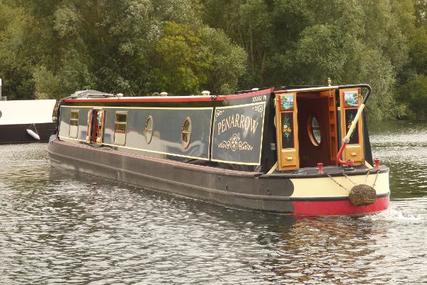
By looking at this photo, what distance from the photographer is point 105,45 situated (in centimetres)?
4347

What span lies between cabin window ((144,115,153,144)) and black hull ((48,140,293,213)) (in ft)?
1.71

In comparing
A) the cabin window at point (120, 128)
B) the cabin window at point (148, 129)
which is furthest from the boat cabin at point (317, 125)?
the cabin window at point (120, 128)

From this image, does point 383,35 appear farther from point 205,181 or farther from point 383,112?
point 205,181

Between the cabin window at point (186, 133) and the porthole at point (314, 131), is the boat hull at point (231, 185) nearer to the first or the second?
the cabin window at point (186, 133)

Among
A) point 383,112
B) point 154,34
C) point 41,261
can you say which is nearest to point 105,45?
point 154,34

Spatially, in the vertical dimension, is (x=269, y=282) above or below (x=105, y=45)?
below

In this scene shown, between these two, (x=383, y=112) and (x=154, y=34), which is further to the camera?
(x=383, y=112)

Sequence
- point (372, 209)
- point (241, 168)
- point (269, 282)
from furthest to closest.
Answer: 1. point (241, 168)
2. point (372, 209)
3. point (269, 282)

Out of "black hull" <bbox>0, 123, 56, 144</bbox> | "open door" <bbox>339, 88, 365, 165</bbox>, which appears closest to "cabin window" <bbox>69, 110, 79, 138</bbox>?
"black hull" <bbox>0, 123, 56, 144</bbox>

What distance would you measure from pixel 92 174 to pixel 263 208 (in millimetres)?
10466

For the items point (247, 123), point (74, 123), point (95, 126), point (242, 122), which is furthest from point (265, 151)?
point (74, 123)

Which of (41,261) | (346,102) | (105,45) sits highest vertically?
(105,45)

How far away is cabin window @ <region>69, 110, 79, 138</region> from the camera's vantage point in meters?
27.9

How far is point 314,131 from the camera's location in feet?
56.9
